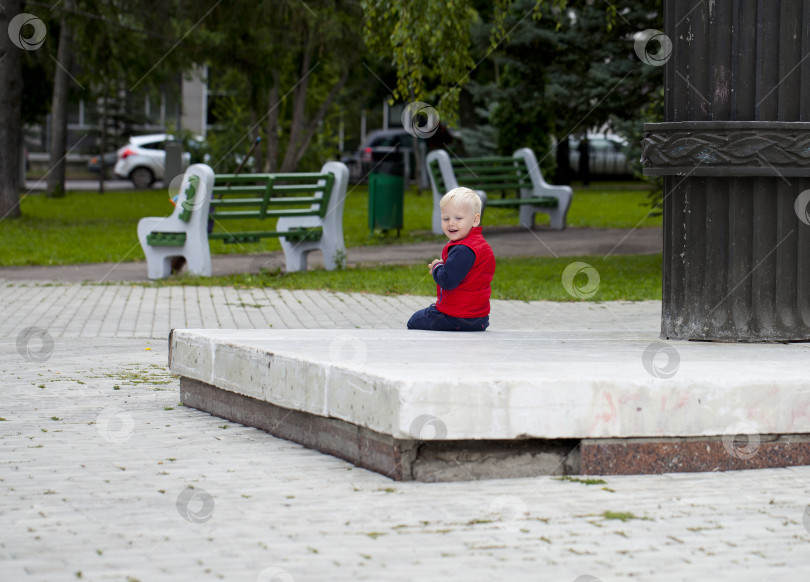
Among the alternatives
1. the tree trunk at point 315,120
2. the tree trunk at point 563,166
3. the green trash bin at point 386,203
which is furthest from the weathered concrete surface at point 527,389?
the tree trunk at point 563,166

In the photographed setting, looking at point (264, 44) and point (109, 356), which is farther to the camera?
point (264, 44)

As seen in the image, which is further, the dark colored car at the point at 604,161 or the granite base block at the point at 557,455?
the dark colored car at the point at 604,161

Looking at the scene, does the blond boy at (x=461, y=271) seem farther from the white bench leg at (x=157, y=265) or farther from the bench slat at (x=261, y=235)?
the white bench leg at (x=157, y=265)

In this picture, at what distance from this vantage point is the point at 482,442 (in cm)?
455

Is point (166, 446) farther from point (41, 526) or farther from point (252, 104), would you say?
point (252, 104)

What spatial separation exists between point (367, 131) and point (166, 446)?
5017cm

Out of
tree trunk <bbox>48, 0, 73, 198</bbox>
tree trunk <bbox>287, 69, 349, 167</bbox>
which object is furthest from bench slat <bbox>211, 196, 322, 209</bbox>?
tree trunk <bbox>287, 69, 349, 167</bbox>

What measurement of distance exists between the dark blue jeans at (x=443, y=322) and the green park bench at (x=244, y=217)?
6155 millimetres

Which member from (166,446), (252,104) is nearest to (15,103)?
(252,104)

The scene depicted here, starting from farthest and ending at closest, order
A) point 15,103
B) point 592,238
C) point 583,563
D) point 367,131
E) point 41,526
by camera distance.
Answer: point 367,131
point 15,103
point 592,238
point 41,526
point 583,563

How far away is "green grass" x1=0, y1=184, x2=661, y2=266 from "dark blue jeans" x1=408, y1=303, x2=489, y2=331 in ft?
30.4

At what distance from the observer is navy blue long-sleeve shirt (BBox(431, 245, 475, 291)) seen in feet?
20.2

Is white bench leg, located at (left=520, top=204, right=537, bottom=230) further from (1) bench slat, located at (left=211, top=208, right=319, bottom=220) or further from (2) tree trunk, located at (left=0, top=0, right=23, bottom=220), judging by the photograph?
(2) tree trunk, located at (left=0, top=0, right=23, bottom=220)

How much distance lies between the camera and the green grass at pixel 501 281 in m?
11.5
